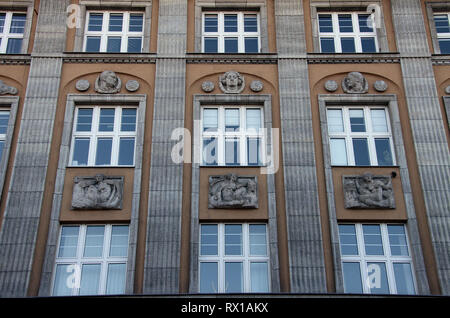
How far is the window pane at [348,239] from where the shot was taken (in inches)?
577

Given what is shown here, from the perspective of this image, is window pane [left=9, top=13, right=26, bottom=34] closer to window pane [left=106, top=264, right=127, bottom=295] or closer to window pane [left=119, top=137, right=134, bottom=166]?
window pane [left=119, top=137, right=134, bottom=166]

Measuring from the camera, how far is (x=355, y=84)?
55.4 feet

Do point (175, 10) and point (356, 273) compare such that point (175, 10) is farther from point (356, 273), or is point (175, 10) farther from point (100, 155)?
point (356, 273)

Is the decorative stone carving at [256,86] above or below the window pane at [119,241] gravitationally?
above

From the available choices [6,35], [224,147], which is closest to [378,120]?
[224,147]

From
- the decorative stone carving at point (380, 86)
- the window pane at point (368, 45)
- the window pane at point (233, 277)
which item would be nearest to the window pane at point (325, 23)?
the window pane at point (368, 45)

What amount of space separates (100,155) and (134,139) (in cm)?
102

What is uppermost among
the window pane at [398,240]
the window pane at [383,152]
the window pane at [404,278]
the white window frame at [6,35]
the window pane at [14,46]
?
the white window frame at [6,35]

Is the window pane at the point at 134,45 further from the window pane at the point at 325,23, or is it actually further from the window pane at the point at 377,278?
the window pane at the point at 377,278

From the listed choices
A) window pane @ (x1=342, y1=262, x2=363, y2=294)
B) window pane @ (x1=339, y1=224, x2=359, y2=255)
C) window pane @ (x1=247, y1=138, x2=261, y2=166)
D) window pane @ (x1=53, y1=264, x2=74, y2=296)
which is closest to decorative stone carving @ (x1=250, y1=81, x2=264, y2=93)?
window pane @ (x1=247, y1=138, x2=261, y2=166)

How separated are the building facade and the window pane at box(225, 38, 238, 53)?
5 centimetres

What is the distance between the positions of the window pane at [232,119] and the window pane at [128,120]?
8.59 feet

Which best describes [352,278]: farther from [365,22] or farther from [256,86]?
[365,22]

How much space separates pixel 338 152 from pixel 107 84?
681 centimetres
